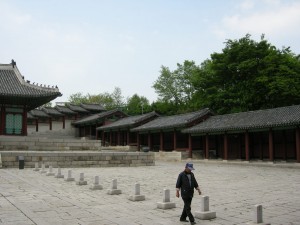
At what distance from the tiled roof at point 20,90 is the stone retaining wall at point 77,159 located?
29.8ft

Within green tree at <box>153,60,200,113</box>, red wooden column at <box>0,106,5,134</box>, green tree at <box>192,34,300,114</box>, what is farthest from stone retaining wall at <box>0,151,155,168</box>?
green tree at <box>153,60,200,113</box>

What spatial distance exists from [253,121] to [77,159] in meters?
14.8

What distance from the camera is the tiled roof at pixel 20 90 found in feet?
96.0

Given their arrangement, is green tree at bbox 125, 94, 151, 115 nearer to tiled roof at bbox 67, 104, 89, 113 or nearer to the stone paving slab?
tiled roof at bbox 67, 104, 89, 113

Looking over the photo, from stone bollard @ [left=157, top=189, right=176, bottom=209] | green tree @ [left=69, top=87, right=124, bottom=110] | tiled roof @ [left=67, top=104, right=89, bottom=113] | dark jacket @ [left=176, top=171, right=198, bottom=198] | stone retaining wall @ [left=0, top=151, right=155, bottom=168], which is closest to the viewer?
dark jacket @ [left=176, top=171, right=198, bottom=198]

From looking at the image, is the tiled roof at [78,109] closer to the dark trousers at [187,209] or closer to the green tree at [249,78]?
the green tree at [249,78]

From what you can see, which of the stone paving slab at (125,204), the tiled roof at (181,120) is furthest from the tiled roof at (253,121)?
the stone paving slab at (125,204)

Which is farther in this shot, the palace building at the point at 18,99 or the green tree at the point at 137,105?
the green tree at the point at 137,105

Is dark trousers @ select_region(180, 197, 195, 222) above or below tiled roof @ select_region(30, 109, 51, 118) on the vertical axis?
below

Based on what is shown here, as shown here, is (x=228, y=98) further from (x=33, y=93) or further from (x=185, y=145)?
(x=33, y=93)

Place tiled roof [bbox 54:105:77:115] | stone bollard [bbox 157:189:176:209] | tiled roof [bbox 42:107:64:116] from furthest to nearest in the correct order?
tiled roof [bbox 54:105:77:115] → tiled roof [bbox 42:107:64:116] → stone bollard [bbox 157:189:176:209]

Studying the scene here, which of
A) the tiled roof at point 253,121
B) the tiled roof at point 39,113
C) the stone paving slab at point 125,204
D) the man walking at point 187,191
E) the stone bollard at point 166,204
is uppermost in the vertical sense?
the tiled roof at point 39,113

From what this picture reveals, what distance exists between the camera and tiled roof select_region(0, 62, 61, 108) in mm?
29250

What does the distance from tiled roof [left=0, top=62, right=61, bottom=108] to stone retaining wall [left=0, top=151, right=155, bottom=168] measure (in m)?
9.08
